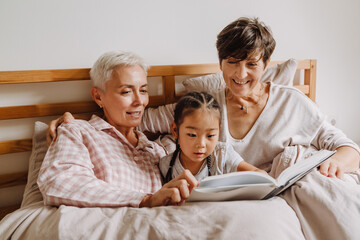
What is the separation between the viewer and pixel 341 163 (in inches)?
47.2

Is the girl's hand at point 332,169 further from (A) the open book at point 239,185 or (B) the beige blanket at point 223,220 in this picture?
(A) the open book at point 239,185

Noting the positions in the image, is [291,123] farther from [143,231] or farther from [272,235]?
[143,231]

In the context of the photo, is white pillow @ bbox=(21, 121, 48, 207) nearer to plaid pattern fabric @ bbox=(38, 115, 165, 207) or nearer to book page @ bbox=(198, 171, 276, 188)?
plaid pattern fabric @ bbox=(38, 115, 165, 207)

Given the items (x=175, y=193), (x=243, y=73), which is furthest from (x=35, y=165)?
(x=243, y=73)

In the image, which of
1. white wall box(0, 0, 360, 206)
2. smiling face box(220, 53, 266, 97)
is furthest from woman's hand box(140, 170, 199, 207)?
white wall box(0, 0, 360, 206)

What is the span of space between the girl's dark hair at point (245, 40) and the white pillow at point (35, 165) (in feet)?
3.29

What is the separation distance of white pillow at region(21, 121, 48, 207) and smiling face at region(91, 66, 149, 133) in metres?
0.35

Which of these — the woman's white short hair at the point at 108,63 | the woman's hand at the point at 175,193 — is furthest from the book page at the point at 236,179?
the woman's white short hair at the point at 108,63

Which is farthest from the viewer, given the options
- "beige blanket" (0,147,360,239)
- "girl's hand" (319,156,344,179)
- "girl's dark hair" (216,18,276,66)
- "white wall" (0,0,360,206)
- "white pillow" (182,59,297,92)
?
"white pillow" (182,59,297,92)

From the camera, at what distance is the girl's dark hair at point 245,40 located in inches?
49.0

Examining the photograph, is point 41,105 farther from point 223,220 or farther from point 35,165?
point 223,220

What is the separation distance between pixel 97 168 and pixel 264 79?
3.81 feet

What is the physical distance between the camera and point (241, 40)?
124 centimetres

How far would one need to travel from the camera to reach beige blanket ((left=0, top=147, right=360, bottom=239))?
735 millimetres
